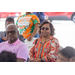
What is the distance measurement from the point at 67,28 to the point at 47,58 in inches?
21.4

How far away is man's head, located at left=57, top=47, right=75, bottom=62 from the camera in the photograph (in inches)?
48.8

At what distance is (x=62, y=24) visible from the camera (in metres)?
1.55

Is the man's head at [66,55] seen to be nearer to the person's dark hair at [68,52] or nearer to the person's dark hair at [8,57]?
the person's dark hair at [68,52]

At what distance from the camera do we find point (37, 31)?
1.57 metres

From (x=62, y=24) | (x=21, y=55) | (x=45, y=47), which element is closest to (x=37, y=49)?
(x=45, y=47)

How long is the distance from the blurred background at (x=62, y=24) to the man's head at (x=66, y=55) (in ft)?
0.32

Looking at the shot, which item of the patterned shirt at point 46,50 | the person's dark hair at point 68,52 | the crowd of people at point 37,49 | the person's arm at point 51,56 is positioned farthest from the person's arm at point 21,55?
the person's dark hair at point 68,52

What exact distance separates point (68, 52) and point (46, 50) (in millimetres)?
256

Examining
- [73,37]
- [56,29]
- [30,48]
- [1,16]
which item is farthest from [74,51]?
[1,16]

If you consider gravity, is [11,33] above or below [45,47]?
above

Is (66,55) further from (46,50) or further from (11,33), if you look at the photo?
(11,33)

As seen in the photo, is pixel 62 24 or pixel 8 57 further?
pixel 62 24

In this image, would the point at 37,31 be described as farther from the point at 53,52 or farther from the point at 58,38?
the point at 53,52

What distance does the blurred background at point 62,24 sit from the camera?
56.1 inches
